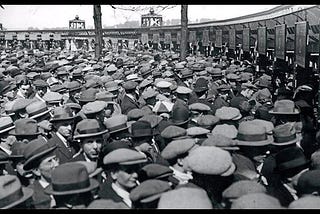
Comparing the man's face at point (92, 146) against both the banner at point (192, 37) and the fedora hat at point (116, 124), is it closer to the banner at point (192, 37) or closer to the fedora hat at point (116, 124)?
the fedora hat at point (116, 124)

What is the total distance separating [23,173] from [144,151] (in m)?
1.44

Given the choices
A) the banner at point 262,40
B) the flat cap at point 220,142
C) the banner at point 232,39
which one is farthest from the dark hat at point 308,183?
the banner at point 232,39

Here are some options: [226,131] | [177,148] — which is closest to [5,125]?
[177,148]

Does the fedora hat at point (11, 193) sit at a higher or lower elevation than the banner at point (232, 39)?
lower

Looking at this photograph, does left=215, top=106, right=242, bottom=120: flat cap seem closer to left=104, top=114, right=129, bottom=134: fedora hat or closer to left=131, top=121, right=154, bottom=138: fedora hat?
left=131, top=121, right=154, bottom=138: fedora hat

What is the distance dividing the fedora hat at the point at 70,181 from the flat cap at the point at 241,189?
1214 mm

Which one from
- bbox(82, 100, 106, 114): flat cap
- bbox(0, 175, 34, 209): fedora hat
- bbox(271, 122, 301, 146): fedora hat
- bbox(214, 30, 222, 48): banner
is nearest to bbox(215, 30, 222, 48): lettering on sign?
bbox(214, 30, 222, 48): banner

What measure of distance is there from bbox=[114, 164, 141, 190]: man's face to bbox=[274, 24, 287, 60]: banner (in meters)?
5.08

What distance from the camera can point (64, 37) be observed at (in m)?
31.0

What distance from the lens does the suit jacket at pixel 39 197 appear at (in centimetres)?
408

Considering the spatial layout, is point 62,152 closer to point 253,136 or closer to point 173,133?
point 173,133

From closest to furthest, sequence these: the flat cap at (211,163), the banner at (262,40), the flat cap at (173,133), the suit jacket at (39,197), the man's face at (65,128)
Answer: the flat cap at (211,163)
the suit jacket at (39,197)
the flat cap at (173,133)
the man's face at (65,128)
the banner at (262,40)

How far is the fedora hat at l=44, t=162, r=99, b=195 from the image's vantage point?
3663 millimetres
